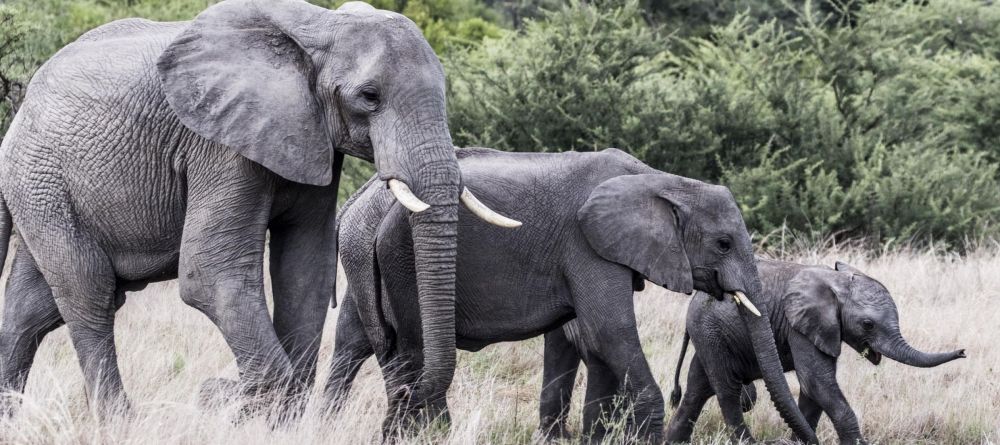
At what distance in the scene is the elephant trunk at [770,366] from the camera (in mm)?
6335

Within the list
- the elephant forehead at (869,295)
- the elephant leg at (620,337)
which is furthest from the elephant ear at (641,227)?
the elephant forehead at (869,295)

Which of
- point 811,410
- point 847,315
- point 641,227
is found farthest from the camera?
point 811,410

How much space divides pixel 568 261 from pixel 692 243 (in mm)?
627

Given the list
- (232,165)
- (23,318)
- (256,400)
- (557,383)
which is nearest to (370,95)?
(232,165)

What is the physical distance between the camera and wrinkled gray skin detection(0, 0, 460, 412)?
16.9 ft

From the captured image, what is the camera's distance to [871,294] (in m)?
6.87

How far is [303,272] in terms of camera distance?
5.76m

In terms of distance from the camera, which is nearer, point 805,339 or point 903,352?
point 903,352

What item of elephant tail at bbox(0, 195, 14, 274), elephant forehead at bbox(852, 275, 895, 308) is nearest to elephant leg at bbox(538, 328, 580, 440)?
elephant forehead at bbox(852, 275, 895, 308)

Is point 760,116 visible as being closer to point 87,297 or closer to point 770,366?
point 770,366

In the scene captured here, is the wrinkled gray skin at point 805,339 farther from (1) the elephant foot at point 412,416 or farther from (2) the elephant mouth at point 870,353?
(1) the elephant foot at point 412,416

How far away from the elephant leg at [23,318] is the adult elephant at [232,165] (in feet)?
1.21

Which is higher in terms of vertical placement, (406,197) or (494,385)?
(406,197)

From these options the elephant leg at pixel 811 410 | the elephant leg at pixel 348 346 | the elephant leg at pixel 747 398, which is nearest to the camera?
the elephant leg at pixel 348 346
